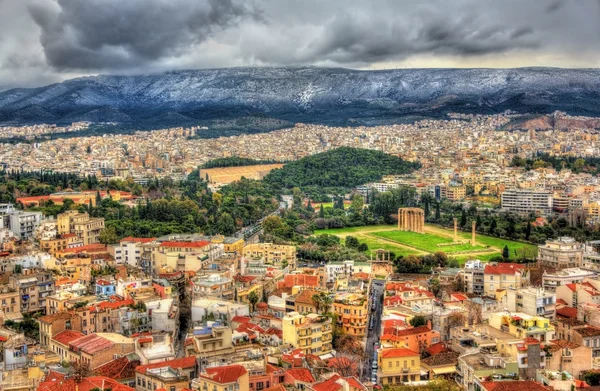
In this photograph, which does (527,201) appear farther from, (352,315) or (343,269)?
(352,315)

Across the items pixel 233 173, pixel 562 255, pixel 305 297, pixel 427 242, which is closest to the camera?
pixel 305 297

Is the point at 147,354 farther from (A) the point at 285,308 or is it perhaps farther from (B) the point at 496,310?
(B) the point at 496,310

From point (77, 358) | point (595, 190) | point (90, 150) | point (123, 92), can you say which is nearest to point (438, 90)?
point (123, 92)

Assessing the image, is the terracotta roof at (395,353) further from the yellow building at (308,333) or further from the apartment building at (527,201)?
the apartment building at (527,201)

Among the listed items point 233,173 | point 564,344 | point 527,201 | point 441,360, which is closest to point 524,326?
point 564,344

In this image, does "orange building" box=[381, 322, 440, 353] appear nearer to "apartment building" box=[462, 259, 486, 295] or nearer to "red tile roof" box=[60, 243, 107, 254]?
"apartment building" box=[462, 259, 486, 295]

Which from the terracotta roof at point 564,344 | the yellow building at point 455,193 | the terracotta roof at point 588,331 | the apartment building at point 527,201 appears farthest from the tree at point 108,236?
the yellow building at point 455,193
